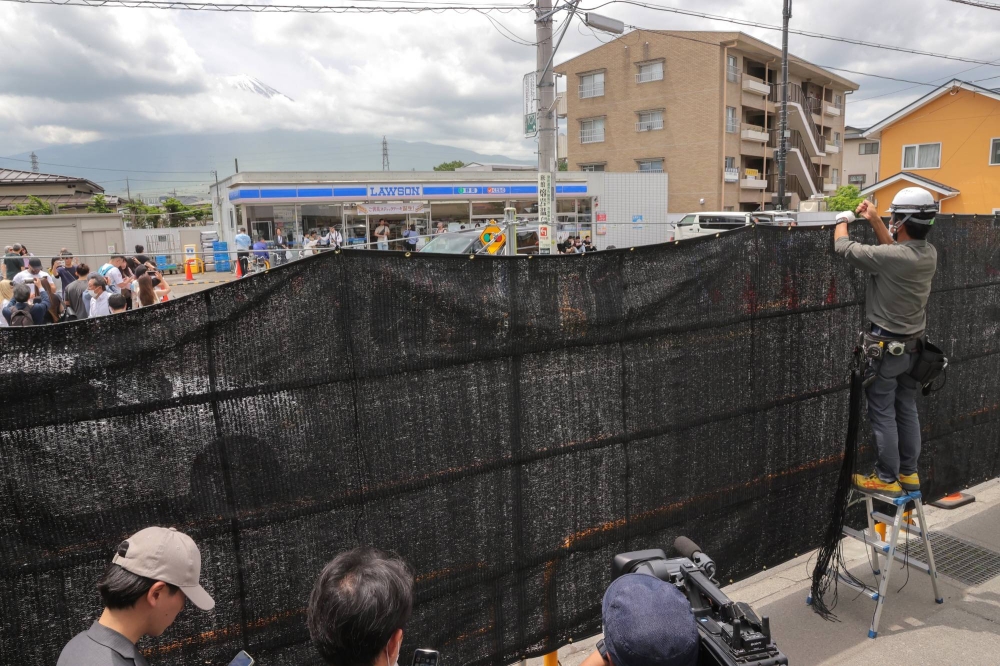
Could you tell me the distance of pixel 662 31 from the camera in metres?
42.0

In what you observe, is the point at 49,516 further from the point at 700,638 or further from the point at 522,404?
the point at 700,638

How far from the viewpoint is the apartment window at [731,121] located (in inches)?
1652

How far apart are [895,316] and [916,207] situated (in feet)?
2.07

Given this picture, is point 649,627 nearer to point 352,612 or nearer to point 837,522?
point 352,612

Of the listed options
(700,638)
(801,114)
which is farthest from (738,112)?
(700,638)

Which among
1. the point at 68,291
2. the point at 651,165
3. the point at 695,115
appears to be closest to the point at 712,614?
the point at 68,291

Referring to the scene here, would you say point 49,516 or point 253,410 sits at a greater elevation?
point 253,410

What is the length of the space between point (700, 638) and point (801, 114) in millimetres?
48887

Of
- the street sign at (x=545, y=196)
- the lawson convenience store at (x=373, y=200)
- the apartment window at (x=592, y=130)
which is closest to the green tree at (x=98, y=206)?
the lawson convenience store at (x=373, y=200)

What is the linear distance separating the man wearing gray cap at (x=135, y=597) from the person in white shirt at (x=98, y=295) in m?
8.92

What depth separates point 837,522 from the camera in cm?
428

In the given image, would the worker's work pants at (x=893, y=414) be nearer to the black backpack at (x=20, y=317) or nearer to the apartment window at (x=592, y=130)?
the black backpack at (x=20, y=317)

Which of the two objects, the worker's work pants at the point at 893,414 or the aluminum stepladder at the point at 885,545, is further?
the worker's work pants at the point at 893,414

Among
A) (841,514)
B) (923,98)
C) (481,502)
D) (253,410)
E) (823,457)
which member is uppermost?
(923,98)
